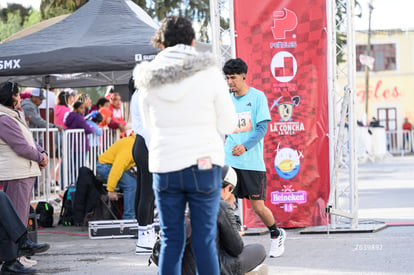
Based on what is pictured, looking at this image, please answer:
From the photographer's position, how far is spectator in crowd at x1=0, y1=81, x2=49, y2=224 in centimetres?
814

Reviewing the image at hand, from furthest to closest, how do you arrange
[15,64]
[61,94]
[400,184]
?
[400,184], [61,94], [15,64]

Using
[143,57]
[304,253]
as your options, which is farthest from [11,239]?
[143,57]

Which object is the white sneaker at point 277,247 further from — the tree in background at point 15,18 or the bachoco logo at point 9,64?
the tree in background at point 15,18

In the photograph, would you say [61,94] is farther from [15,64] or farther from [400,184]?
[400,184]

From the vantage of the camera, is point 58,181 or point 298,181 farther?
point 58,181

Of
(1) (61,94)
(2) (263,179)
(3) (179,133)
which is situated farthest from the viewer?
(1) (61,94)

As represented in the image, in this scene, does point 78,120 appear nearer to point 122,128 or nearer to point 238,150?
point 122,128

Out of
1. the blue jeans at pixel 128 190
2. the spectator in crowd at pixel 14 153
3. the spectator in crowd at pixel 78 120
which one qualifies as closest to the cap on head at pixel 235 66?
the spectator in crowd at pixel 14 153

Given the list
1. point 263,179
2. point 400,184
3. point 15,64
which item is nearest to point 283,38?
point 263,179

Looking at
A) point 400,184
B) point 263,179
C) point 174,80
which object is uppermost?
point 174,80

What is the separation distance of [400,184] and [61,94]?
302 inches

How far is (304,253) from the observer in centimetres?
845

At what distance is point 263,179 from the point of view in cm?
825

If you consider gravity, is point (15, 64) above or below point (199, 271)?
above
